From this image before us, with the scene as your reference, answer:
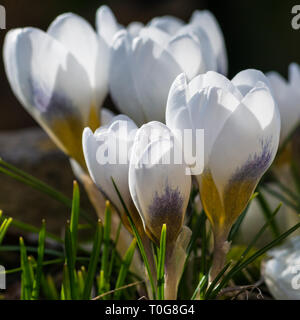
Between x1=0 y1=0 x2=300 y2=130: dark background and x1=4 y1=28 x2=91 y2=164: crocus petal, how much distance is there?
3.78 ft

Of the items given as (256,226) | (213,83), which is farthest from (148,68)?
(256,226)

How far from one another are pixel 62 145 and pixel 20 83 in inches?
2.3

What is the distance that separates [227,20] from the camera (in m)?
1.86

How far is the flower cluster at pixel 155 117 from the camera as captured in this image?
1.11 ft

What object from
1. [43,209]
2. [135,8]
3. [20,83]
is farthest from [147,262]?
[135,8]

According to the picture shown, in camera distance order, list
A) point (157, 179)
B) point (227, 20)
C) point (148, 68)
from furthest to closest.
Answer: point (227, 20) < point (148, 68) < point (157, 179)

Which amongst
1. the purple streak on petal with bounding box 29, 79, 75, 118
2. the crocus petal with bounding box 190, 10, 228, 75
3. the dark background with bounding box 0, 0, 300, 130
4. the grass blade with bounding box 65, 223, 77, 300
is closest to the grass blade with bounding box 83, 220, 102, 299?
the grass blade with bounding box 65, 223, 77, 300

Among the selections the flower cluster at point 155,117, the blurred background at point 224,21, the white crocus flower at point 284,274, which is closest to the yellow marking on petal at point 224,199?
the flower cluster at point 155,117

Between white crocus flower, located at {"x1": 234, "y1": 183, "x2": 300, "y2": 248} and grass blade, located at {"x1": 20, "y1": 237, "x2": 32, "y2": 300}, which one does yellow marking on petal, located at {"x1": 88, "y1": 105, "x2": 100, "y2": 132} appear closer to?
grass blade, located at {"x1": 20, "y1": 237, "x2": 32, "y2": 300}

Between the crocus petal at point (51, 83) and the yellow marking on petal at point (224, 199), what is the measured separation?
148 mm

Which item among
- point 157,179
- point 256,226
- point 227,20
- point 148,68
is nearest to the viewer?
point 157,179

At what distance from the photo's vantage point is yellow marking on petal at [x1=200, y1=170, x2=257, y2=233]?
355mm

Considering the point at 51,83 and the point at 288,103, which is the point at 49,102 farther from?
the point at 288,103

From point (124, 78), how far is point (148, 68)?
0.07 ft
